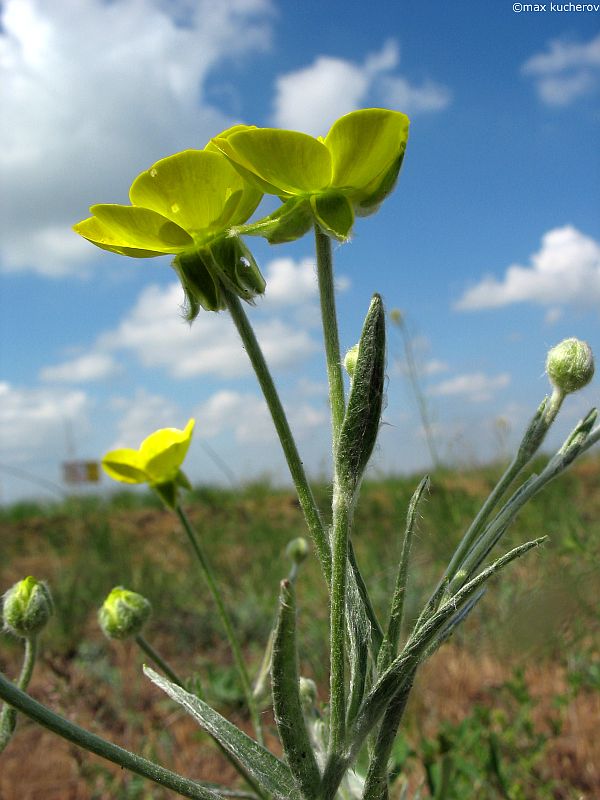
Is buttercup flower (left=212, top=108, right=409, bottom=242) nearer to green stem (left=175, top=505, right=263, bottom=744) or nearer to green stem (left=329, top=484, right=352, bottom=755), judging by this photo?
green stem (left=329, top=484, right=352, bottom=755)

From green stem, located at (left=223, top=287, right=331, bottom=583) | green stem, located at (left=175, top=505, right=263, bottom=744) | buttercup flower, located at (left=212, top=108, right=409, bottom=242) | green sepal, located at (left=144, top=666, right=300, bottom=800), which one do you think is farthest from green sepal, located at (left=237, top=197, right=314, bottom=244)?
green stem, located at (left=175, top=505, right=263, bottom=744)

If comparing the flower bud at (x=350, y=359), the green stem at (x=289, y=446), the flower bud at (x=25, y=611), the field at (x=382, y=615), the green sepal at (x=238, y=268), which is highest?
the green sepal at (x=238, y=268)

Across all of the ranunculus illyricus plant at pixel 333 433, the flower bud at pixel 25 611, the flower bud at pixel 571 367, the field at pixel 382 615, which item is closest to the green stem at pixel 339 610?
the ranunculus illyricus plant at pixel 333 433

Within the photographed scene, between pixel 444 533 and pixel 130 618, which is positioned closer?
pixel 130 618

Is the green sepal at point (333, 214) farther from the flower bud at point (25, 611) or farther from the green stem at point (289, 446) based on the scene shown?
the flower bud at point (25, 611)

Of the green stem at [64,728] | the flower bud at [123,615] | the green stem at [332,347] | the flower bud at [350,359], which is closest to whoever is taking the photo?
the green stem at [64,728]

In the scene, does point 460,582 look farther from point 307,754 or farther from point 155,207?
point 155,207

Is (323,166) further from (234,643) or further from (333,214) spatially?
(234,643)

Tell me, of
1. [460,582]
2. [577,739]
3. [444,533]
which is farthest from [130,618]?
[444,533]
